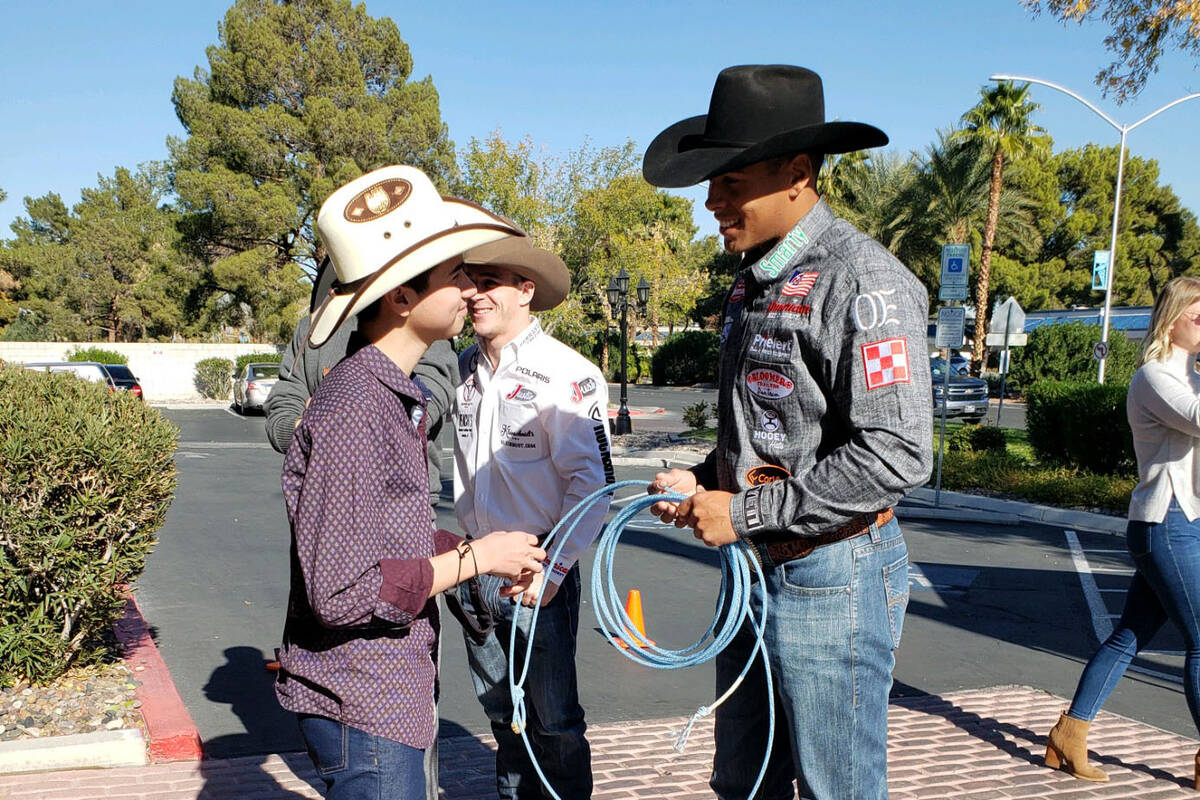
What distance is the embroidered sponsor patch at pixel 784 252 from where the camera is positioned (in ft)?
7.61

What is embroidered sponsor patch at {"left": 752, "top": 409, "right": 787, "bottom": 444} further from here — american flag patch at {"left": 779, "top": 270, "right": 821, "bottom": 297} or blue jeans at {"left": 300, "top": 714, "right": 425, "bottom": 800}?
blue jeans at {"left": 300, "top": 714, "right": 425, "bottom": 800}

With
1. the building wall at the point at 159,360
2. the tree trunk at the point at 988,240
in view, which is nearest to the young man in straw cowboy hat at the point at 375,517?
the tree trunk at the point at 988,240

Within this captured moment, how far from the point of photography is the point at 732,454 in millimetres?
2416

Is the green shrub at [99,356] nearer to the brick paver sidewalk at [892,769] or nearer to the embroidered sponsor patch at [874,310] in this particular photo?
the brick paver sidewalk at [892,769]

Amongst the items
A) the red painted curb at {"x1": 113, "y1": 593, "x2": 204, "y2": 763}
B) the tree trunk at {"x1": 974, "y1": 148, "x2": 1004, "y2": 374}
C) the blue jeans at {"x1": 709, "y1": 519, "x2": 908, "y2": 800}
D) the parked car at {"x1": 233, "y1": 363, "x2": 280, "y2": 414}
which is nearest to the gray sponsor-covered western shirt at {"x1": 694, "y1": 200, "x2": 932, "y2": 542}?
the blue jeans at {"x1": 709, "y1": 519, "x2": 908, "y2": 800}

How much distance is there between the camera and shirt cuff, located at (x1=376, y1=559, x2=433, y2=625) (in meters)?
1.98

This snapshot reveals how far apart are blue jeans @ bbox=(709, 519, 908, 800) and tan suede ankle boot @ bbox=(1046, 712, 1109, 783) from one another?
98.7 inches

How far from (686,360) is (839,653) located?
4484cm

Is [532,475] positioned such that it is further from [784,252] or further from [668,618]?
[668,618]

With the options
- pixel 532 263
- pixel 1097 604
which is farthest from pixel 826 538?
pixel 1097 604

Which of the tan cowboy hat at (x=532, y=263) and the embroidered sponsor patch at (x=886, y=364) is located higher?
the tan cowboy hat at (x=532, y=263)

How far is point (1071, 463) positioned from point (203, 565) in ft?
38.6

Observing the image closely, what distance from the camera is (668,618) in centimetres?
684

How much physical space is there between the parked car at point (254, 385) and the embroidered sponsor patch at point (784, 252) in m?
25.3
